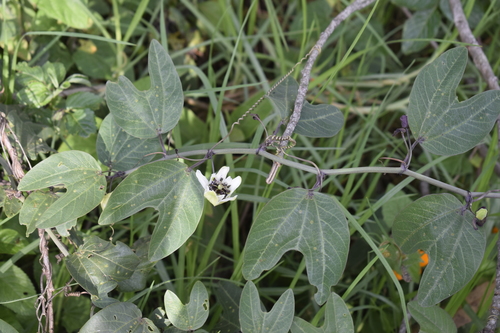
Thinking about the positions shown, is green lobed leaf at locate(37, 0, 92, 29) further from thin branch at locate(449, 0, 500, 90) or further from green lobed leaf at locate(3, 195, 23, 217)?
thin branch at locate(449, 0, 500, 90)

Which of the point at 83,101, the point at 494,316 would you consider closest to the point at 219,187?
the point at 83,101

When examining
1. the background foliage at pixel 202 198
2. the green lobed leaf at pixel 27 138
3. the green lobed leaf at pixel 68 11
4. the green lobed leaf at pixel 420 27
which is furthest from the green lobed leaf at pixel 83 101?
the green lobed leaf at pixel 420 27

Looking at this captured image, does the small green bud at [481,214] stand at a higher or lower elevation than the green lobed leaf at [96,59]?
lower

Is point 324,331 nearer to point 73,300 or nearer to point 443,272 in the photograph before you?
point 443,272

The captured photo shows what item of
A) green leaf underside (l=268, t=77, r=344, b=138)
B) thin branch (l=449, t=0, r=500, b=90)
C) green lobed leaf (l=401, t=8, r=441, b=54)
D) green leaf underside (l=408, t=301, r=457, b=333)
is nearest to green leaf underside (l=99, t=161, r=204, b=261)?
green leaf underside (l=268, t=77, r=344, b=138)

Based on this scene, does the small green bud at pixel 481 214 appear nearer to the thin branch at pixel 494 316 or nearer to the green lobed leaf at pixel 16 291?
the thin branch at pixel 494 316

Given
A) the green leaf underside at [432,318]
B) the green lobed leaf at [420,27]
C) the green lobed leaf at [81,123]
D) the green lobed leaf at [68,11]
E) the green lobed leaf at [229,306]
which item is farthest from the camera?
the green lobed leaf at [420,27]

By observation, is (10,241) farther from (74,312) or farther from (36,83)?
(36,83)
